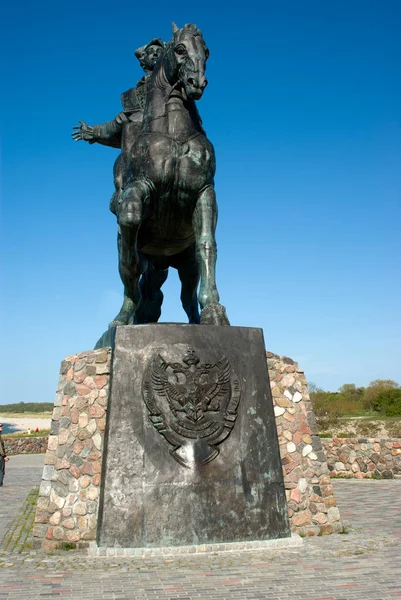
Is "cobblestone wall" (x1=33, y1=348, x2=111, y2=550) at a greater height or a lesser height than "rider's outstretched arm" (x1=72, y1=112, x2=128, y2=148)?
lesser

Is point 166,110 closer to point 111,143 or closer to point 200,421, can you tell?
point 111,143

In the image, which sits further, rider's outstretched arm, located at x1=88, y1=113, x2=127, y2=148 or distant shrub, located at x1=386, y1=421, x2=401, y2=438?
distant shrub, located at x1=386, y1=421, x2=401, y2=438

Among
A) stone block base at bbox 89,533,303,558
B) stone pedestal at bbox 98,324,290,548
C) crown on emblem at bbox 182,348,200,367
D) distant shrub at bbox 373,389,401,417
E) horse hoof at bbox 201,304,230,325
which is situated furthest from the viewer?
distant shrub at bbox 373,389,401,417

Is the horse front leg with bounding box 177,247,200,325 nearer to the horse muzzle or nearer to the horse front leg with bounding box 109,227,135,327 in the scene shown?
the horse front leg with bounding box 109,227,135,327

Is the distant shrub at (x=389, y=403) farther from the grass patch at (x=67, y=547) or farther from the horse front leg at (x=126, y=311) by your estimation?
the grass patch at (x=67, y=547)

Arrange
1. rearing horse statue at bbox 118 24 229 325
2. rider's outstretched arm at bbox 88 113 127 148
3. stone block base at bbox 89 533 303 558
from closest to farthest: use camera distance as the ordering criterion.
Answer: stone block base at bbox 89 533 303 558
rearing horse statue at bbox 118 24 229 325
rider's outstretched arm at bbox 88 113 127 148

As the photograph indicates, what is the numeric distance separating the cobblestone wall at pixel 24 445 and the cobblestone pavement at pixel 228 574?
20366 millimetres

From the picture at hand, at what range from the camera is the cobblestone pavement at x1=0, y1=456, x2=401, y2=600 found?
3.97m

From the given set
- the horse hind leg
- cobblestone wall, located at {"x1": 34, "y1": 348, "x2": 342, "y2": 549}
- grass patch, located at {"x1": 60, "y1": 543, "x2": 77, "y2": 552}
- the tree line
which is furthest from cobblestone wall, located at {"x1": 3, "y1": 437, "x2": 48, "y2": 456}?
grass patch, located at {"x1": 60, "y1": 543, "x2": 77, "y2": 552}

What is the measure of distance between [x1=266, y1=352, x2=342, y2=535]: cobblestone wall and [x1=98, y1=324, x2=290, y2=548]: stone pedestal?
67 centimetres

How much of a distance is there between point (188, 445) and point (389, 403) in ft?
107

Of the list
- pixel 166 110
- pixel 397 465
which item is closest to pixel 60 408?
pixel 166 110

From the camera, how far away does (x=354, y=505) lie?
29.7ft

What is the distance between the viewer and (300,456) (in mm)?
6383
